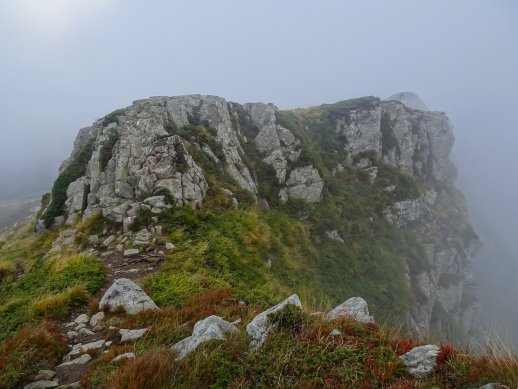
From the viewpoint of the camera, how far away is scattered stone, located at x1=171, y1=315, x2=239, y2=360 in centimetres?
553

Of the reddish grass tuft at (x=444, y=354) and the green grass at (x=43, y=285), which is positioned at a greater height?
the reddish grass tuft at (x=444, y=354)

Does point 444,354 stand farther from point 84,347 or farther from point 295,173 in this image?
point 295,173

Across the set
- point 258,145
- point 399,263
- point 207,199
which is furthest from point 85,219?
point 399,263

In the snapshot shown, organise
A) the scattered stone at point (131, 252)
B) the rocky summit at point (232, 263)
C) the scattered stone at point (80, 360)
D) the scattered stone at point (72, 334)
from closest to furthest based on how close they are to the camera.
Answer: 1. the rocky summit at point (232, 263)
2. the scattered stone at point (80, 360)
3. the scattered stone at point (72, 334)
4. the scattered stone at point (131, 252)

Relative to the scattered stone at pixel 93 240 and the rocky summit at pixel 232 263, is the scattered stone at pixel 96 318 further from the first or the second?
the scattered stone at pixel 93 240

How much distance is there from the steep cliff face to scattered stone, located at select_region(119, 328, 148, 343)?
638 centimetres

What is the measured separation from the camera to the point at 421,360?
5047 millimetres

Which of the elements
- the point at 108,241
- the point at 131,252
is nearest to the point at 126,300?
the point at 131,252

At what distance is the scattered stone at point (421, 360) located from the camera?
4.86 metres

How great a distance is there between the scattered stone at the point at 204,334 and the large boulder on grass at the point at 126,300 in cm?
293

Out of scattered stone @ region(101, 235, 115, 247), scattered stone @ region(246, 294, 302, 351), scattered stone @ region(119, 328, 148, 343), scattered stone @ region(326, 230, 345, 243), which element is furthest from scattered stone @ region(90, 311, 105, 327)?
scattered stone @ region(326, 230, 345, 243)

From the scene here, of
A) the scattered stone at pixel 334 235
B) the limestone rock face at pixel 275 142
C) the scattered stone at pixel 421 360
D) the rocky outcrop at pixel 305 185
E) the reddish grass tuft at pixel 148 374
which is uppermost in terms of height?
the limestone rock face at pixel 275 142

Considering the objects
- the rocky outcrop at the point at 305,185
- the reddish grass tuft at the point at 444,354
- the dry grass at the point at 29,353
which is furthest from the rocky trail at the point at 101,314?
the rocky outcrop at the point at 305,185

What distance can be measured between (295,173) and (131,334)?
23.2 meters
